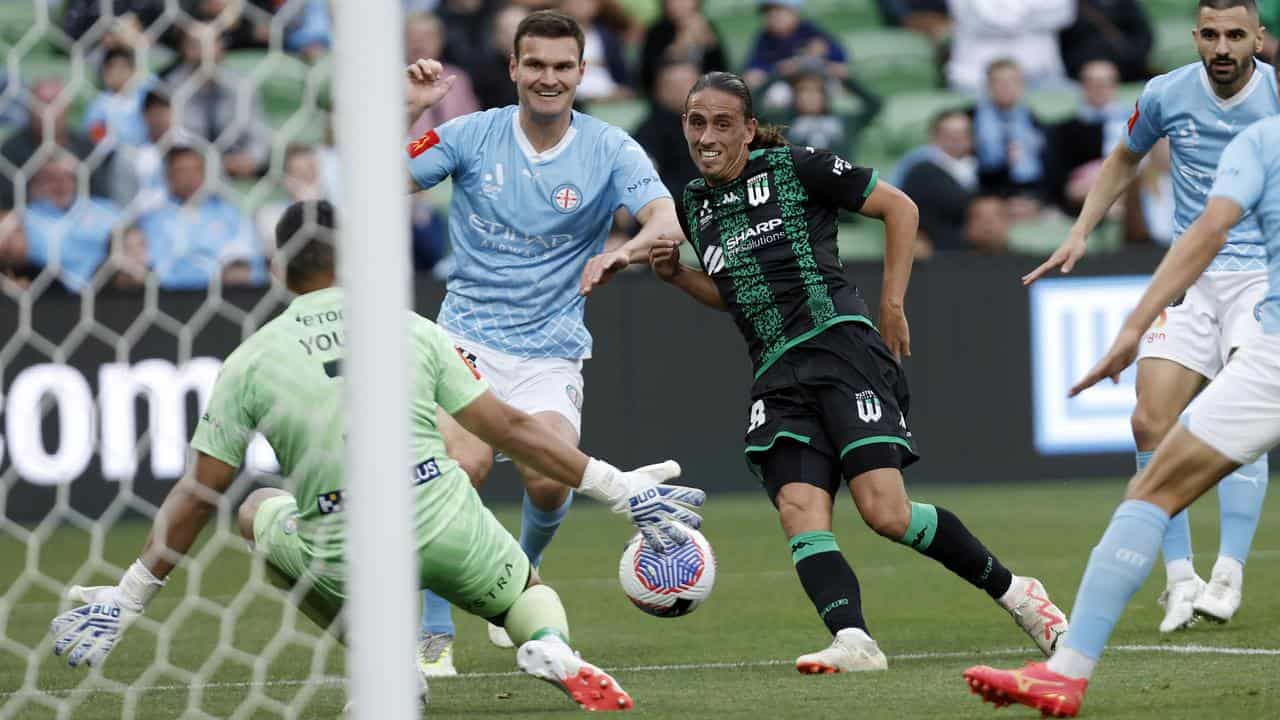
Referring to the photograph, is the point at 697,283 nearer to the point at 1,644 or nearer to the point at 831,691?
the point at 831,691

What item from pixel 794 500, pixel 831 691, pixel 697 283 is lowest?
pixel 831 691

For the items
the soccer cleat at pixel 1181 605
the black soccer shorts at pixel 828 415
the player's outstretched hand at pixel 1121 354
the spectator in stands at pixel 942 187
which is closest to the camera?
the player's outstretched hand at pixel 1121 354

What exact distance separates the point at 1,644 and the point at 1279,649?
4.54 metres

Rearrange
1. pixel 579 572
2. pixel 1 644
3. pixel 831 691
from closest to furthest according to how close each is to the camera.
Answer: pixel 831 691
pixel 1 644
pixel 579 572

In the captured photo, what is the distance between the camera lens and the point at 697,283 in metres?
6.45

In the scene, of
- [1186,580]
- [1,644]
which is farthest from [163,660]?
[1186,580]

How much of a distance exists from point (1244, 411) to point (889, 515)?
1619 millimetres

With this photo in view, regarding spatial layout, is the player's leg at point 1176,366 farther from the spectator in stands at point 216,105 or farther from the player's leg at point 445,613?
the spectator in stands at point 216,105

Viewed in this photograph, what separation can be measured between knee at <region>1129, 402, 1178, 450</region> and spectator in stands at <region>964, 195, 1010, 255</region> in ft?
20.1

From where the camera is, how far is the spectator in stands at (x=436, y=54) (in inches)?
512

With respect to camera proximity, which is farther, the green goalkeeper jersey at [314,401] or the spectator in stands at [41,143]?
the spectator in stands at [41,143]

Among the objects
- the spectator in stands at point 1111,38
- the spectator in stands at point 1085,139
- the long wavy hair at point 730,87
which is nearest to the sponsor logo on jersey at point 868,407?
the long wavy hair at point 730,87

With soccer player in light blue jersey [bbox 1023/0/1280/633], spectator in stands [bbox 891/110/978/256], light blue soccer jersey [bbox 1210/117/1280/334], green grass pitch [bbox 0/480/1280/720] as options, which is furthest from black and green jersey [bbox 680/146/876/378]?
spectator in stands [bbox 891/110/978/256]

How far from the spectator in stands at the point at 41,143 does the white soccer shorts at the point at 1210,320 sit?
5.28 m
